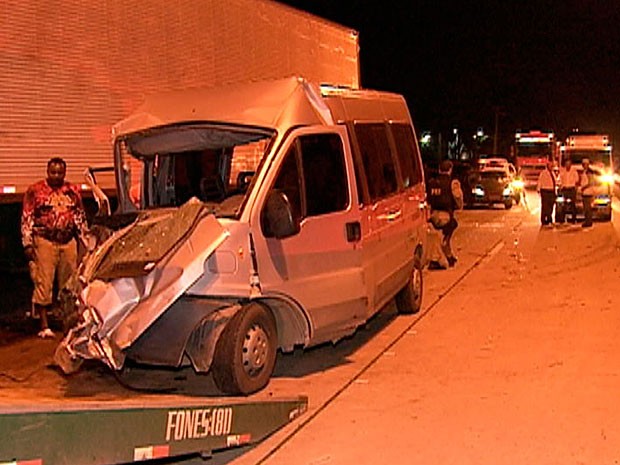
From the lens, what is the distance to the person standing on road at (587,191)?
72.7 feet

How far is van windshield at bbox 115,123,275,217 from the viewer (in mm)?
8742

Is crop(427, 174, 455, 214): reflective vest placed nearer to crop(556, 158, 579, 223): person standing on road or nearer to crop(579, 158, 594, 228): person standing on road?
crop(579, 158, 594, 228): person standing on road

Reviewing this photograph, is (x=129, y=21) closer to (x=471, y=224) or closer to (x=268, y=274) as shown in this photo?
(x=268, y=274)

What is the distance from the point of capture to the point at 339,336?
27.8 feet

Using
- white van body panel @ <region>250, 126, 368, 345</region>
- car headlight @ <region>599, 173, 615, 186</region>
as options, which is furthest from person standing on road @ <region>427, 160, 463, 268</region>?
car headlight @ <region>599, 173, 615, 186</region>

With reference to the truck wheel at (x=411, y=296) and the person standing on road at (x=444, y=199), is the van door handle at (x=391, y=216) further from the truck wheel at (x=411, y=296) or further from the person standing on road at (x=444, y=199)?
the person standing on road at (x=444, y=199)

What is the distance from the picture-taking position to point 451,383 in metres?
7.97

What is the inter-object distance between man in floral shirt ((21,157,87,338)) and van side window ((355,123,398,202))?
3.00m

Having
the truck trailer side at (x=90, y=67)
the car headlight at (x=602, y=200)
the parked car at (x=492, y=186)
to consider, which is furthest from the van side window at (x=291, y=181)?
the parked car at (x=492, y=186)

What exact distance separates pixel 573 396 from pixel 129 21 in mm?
7343

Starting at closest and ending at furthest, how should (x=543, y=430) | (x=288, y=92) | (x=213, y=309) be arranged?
1. (x=543, y=430)
2. (x=213, y=309)
3. (x=288, y=92)

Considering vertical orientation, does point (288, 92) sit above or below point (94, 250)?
above

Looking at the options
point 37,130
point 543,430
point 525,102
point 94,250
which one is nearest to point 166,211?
point 94,250

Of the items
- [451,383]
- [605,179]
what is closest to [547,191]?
[605,179]
